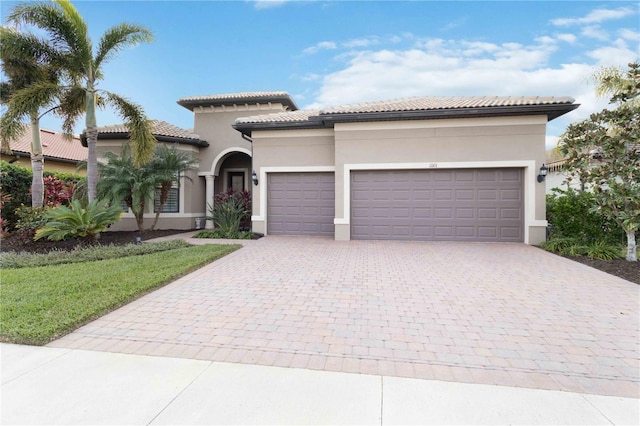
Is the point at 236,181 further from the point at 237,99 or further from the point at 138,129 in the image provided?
the point at 138,129

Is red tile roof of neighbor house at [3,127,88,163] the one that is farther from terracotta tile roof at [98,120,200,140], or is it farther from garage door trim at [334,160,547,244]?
garage door trim at [334,160,547,244]

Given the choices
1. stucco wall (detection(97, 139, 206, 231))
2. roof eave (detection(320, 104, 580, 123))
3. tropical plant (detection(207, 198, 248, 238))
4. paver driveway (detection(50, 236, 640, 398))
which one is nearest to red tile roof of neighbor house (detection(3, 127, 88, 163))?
stucco wall (detection(97, 139, 206, 231))

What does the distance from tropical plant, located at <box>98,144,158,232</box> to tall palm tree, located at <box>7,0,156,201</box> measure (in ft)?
2.51

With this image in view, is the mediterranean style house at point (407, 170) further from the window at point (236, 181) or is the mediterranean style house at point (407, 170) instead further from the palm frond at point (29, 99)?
the palm frond at point (29, 99)

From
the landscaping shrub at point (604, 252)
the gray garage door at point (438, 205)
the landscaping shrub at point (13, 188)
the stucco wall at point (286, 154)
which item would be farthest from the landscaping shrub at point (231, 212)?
the landscaping shrub at point (604, 252)

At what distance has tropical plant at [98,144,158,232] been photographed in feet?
38.6

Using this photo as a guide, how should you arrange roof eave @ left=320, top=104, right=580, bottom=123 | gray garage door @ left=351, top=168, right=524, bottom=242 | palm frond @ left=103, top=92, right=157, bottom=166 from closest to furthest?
roof eave @ left=320, top=104, right=580, bottom=123 < gray garage door @ left=351, top=168, right=524, bottom=242 < palm frond @ left=103, top=92, right=157, bottom=166

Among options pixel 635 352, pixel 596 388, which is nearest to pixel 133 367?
pixel 596 388

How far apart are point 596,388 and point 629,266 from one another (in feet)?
21.3

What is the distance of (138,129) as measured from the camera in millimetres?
11453

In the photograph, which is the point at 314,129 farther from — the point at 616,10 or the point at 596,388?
the point at 596,388

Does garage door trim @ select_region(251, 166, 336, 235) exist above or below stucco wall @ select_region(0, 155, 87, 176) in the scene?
below

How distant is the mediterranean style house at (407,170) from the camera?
10453mm

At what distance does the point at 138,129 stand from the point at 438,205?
36.1 feet
